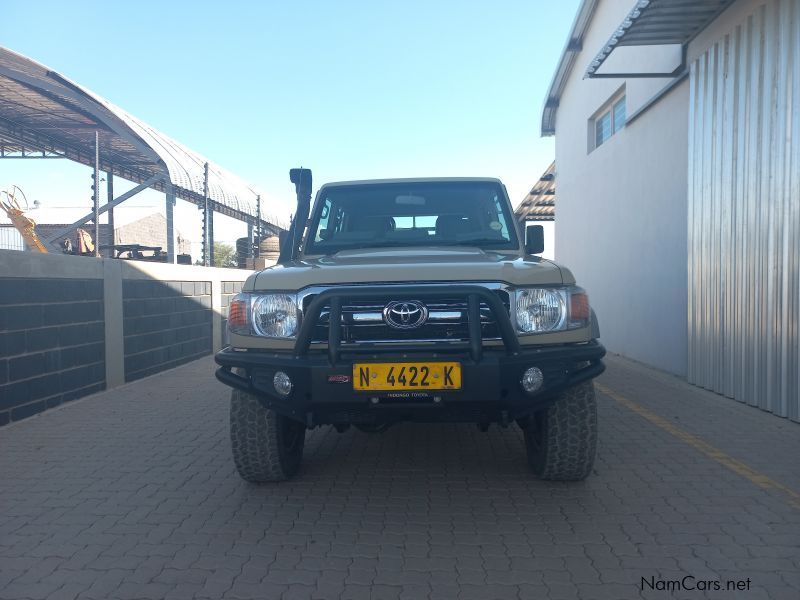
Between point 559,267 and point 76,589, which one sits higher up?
point 559,267

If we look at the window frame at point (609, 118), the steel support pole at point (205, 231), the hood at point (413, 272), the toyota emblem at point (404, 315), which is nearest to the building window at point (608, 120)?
the window frame at point (609, 118)

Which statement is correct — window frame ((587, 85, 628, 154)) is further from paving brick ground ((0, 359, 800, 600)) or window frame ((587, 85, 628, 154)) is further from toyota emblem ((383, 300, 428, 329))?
toyota emblem ((383, 300, 428, 329))

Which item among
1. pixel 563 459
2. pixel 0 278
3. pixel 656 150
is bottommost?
pixel 563 459

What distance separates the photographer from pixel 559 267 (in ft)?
11.9

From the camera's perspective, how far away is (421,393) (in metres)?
3.29

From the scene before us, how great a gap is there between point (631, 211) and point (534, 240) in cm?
591

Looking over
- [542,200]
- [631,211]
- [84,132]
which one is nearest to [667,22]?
[631,211]

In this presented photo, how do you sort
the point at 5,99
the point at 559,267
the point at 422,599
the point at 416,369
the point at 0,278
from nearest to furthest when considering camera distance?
the point at 422,599 < the point at 416,369 < the point at 559,267 < the point at 0,278 < the point at 5,99

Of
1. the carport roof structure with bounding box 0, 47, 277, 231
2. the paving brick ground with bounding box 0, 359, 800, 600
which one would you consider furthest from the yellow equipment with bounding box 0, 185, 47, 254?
the paving brick ground with bounding box 0, 359, 800, 600

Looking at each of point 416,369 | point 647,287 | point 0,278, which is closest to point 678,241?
point 647,287

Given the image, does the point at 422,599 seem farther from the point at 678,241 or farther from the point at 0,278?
the point at 678,241

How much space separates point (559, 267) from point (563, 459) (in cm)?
111

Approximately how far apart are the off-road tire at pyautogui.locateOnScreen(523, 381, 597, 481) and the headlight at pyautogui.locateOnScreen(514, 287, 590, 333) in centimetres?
38

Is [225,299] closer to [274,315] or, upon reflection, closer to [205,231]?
[205,231]
